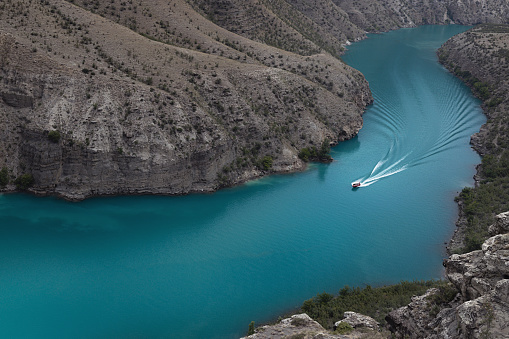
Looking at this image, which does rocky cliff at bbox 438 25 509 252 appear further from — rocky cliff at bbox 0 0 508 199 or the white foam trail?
rocky cliff at bbox 0 0 508 199

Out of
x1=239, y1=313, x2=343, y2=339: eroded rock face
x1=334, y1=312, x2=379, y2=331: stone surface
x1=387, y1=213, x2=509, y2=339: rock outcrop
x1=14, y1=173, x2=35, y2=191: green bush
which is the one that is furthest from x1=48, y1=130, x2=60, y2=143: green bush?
x1=387, y1=213, x2=509, y2=339: rock outcrop

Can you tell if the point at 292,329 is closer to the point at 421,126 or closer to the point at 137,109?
the point at 137,109

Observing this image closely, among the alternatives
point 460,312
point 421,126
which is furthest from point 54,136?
point 421,126

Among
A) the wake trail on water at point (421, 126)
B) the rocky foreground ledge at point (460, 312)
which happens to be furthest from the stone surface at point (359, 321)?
the wake trail on water at point (421, 126)

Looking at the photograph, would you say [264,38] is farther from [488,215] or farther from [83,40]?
[488,215]

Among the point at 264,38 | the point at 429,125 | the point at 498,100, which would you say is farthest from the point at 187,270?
the point at 498,100

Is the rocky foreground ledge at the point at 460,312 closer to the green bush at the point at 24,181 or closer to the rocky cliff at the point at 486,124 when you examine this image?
the rocky cliff at the point at 486,124
